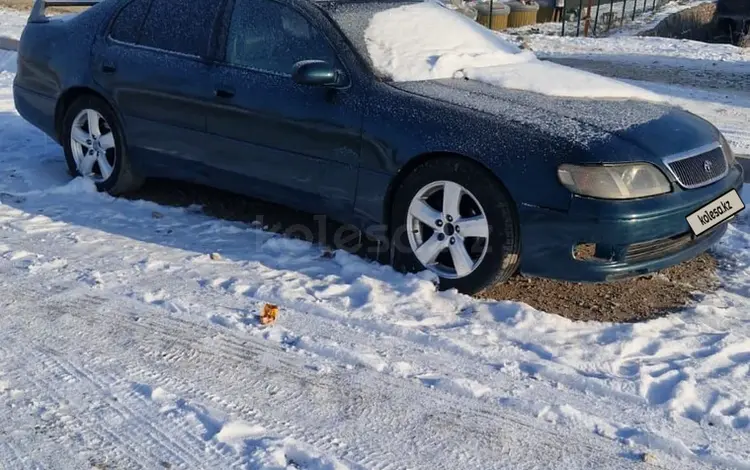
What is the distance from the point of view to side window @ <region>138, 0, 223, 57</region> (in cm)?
582

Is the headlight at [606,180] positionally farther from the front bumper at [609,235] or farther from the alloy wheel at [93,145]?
the alloy wheel at [93,145]

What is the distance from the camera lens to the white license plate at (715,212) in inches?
183

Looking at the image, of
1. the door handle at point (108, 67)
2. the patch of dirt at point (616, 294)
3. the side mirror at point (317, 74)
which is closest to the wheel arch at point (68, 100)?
the door handle at point (108, 67)

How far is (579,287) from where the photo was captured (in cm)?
512

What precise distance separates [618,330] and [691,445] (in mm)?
1051

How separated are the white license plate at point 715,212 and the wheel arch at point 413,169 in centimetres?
90

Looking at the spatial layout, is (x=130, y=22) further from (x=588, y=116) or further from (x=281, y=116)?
(x=588, y=116)

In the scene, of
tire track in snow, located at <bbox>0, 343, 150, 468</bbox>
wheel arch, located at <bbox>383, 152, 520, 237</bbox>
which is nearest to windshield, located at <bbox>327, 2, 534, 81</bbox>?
wheel arch, located at <bbox>383, 152, 520, 237</bbox>

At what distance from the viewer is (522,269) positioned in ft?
15.3

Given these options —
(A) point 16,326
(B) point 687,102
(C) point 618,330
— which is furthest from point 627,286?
(B) point 687,102

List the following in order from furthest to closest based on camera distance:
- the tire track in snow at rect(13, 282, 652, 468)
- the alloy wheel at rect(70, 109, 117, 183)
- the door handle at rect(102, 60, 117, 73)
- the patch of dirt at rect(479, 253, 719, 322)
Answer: the alloy wheel at rect(70, 109, 117, 183) < the door handle at rect(102, 60, 117, 73) < the patch of dirt at rect(479, 253, 719, 322) < the tire track in snow at rect(13, 282, 652, 468)

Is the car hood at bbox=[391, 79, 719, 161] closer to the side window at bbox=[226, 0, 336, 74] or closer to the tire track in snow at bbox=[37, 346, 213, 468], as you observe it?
the side window at bbox=[226, 0, 336, 74]

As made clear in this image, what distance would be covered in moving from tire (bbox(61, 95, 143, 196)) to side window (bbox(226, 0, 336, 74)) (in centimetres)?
119

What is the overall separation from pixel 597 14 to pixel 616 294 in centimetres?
2015
